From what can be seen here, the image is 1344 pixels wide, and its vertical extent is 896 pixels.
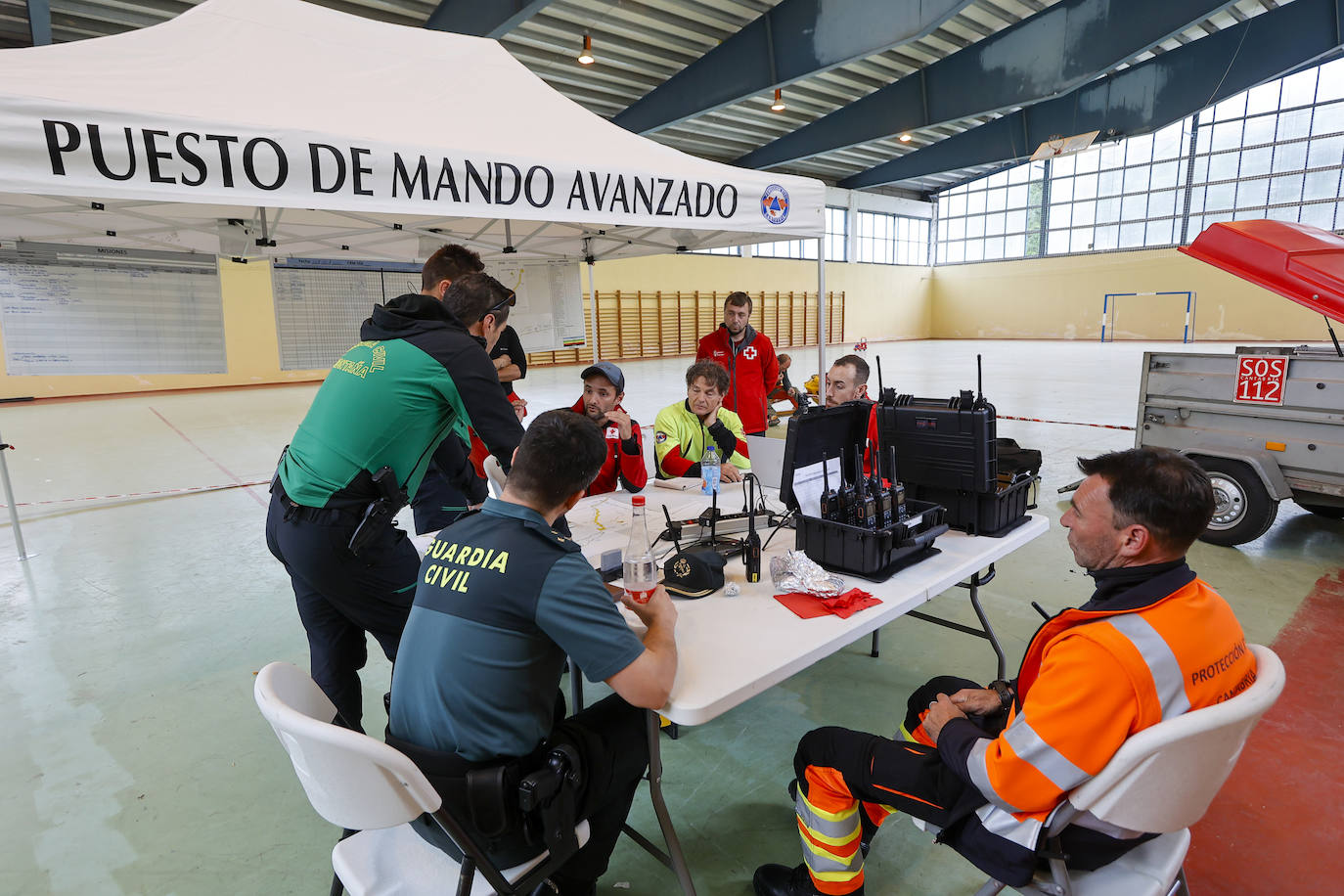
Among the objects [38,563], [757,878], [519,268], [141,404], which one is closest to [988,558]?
[757,878]

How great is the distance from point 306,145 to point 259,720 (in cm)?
226

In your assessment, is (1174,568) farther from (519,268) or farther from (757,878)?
(519,268)

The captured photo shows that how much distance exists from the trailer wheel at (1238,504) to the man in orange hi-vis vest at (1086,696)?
3.50 m

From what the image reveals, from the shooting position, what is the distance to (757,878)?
1784 millimetres

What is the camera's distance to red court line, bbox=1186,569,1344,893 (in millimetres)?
1832

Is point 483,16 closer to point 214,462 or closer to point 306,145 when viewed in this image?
point 214,462

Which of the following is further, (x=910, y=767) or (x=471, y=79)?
(x=471, y=79)

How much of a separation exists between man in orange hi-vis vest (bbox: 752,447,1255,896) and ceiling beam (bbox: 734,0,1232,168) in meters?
11.5

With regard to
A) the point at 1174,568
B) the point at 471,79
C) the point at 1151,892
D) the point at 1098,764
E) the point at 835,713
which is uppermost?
the point at 471,79

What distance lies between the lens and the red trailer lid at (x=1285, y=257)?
9.86 feet

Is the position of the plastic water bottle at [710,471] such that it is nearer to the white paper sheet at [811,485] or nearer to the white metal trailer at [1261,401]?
the white paper sheet at [811,485]

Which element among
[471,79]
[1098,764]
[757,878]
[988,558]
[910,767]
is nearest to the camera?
[1098,764]

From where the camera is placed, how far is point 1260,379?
3.91 m

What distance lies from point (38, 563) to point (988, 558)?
5512 mm
